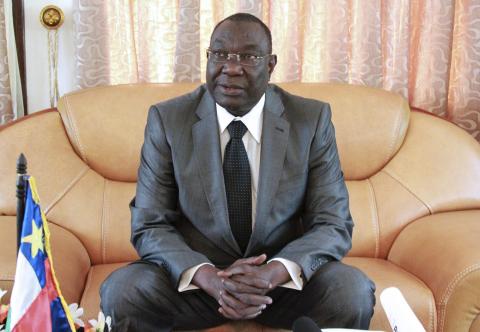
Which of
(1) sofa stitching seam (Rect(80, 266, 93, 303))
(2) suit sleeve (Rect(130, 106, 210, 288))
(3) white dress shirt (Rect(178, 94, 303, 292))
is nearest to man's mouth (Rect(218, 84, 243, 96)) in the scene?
(3) white dress shirt (Rect(178, 94, 303, 292))

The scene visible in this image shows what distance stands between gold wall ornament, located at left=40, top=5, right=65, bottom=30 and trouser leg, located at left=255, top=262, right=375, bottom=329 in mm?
1471

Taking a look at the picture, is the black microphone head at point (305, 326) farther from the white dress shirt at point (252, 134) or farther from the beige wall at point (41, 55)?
the beige wall at point (41, 55)

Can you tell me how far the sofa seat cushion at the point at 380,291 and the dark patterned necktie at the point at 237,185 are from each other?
30 cm

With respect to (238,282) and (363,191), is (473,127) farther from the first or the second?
(238,282)

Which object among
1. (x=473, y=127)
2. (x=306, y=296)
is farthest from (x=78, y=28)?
(x=473, y=127)

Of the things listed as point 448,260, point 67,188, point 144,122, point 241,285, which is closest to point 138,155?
point 144,122

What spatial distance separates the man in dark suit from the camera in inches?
71.6

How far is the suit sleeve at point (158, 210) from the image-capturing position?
1872 millimetres

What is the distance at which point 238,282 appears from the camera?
1.75 metres

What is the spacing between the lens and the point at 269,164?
1.98m

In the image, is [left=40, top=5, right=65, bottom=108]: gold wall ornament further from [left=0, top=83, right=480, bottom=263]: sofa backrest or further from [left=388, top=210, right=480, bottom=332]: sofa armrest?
[left=388, top=210, right=480, bottom=332]: sofa armrest

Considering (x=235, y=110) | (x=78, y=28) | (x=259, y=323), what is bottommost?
(x=259, y=323)

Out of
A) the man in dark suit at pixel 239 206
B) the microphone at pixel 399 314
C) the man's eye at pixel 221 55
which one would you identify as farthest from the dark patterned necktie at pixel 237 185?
the microphone at pixel 399 314

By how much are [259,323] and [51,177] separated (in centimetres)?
96
